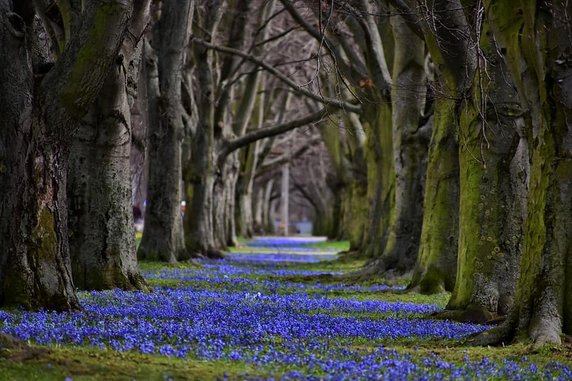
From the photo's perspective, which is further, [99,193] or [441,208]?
[441,208]

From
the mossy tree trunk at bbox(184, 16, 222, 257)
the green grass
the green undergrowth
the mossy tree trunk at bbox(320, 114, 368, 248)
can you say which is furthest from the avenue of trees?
the green grass

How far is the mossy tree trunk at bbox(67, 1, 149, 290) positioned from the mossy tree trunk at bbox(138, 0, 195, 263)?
7.12 meters

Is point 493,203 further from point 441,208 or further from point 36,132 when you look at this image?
point 36,132

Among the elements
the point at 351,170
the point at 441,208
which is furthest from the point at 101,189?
the point at 351,170

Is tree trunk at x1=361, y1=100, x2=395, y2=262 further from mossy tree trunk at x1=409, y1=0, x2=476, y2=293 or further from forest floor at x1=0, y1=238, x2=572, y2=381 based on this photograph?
forest floor at x1=0, y1=238, x2=572, y2=381

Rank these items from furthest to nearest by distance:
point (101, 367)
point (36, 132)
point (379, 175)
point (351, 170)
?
point (351, 170)
point (379, 175)
point (36, 132)
point (101, 367)

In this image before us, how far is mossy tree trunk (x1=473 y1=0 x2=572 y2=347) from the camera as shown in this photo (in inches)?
291

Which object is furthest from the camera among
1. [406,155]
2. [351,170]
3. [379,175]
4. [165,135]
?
[351,170]

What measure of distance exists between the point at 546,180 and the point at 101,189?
657cm

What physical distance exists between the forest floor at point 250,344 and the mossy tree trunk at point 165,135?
289 inches

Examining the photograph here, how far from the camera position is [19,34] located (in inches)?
332

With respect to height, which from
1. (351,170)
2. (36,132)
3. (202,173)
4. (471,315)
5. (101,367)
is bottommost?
(471,315)

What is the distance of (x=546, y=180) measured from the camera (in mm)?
7602

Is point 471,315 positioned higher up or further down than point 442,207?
further down
